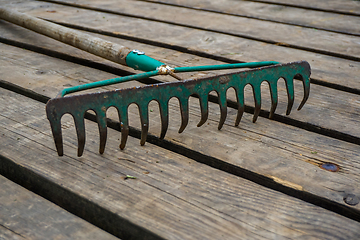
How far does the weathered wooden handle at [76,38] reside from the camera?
1.70 metres

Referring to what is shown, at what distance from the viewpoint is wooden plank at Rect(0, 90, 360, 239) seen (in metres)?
0.90

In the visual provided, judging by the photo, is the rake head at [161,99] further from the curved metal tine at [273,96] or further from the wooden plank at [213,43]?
the wooden plank at [213,43]

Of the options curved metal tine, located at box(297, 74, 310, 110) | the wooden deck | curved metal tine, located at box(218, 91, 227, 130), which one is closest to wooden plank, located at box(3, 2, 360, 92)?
the wooden deck

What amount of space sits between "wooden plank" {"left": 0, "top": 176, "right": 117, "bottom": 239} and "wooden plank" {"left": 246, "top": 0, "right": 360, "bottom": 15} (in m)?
2.58

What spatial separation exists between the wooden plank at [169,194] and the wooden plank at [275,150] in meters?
0.07

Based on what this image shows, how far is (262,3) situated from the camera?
3033 mm

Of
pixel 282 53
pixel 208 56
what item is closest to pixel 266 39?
pixel 282 53

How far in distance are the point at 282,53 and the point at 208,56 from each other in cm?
42

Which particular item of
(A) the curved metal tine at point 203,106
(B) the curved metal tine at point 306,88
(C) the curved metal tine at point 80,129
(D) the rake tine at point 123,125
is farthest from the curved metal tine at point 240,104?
(C) the curved metal tine at point 80,129

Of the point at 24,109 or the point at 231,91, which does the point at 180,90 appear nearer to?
the point at 231,91

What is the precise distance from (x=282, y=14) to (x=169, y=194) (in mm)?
2182

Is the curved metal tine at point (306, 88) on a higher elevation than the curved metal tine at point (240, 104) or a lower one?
higher

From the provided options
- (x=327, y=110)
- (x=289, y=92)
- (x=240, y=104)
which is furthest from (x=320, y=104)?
(x=240, y=104)

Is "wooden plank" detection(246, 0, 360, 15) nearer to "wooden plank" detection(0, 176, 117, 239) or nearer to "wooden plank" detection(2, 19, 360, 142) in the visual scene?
"wooden plank" detection(2, 19, 360, 142)
